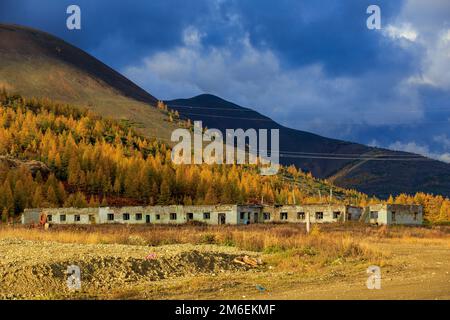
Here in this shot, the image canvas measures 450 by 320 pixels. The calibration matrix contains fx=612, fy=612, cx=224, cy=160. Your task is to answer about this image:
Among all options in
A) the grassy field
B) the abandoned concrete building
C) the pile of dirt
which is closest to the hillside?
the abandoned concrete building

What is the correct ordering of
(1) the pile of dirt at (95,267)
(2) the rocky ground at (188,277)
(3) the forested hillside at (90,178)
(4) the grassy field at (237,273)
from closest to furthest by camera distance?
(2) the rocky ground at (188,277) → (4) the grassy field at (237,273) → (1) the pile of dirt at (95,267) → (3) the forested hillside at (90,178)

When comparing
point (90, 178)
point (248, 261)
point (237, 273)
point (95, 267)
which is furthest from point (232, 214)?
point (95, 267)

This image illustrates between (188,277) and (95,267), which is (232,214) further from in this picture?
(95,267)

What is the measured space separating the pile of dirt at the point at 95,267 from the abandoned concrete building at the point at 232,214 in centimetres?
4009

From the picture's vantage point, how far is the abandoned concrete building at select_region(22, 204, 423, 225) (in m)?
63.5

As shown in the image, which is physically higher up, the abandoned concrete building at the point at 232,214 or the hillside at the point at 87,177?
the hillside at the point at 87,177

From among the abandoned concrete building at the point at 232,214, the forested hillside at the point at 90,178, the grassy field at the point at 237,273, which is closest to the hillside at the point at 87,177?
the forested hillside at the point at 90,178

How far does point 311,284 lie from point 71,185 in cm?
8087

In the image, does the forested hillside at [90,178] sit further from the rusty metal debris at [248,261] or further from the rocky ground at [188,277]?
the rusty metal debris at [248,261]

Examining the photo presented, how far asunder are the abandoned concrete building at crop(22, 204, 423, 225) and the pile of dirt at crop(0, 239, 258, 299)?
40088mm

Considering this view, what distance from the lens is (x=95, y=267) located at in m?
18.3

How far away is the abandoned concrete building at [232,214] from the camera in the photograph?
63.5 metres

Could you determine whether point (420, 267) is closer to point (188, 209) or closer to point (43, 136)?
point (188, 209)

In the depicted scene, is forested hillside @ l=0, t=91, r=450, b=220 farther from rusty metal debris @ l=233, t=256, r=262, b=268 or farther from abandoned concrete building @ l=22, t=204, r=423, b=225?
rusty metal debris @ l=233, t=256, r=262, b=268
